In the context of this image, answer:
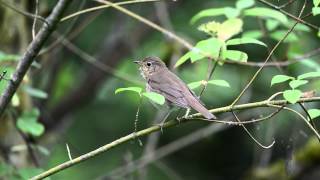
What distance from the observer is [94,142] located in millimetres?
6758

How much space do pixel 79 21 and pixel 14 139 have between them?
1.65 meters

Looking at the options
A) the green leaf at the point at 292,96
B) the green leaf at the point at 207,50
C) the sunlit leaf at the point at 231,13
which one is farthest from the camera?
the sunlit leaf at the point at 231,13

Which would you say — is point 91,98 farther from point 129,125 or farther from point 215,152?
point 215,152

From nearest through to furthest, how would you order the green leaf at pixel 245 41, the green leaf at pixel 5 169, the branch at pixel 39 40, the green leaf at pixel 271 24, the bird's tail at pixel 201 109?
the branch at pixel 39 40, the bird's tail at pixel 201 109, the green leaf at pixel 245 41, the green leaf at pixel 5 169, the green leaf at pixel 271 24

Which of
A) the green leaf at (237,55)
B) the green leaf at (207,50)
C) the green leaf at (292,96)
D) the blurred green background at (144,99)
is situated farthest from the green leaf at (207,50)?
the blurred green background at (144,99)

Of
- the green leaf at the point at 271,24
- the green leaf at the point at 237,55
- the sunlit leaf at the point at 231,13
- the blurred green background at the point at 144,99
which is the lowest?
the blurred green background at the point at 144,99

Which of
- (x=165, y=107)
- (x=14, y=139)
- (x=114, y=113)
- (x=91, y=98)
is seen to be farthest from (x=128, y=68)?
(x=165, y=107)

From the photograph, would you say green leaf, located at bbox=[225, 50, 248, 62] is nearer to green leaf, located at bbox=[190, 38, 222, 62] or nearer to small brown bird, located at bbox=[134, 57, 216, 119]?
green leaf, located at bbox=[190, 38, 222, 62]

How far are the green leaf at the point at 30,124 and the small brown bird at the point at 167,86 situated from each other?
73cm

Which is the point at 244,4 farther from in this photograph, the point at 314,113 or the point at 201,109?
the point at 314,113

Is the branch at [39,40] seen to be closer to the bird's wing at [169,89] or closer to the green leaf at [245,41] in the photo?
the green leaf at [245,41]

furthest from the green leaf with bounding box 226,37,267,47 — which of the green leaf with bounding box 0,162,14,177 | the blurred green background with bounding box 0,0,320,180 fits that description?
the blurred green background with bounding box 0,0,320,180

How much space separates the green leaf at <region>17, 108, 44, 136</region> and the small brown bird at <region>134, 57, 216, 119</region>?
0.73 m

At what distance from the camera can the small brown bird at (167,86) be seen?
353 centimetres
